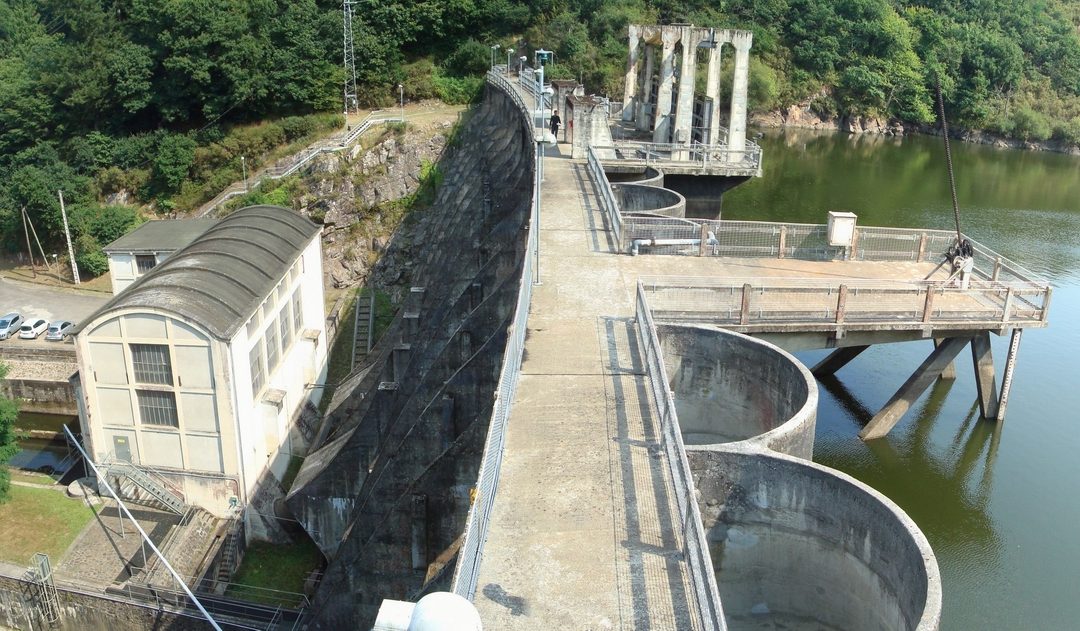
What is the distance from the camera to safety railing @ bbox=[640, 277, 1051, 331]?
693 inches

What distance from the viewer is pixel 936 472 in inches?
874

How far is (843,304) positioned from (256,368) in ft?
44.4

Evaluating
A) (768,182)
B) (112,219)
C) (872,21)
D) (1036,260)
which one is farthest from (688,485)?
(872,21)

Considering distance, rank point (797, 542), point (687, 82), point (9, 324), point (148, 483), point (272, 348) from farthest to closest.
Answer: point (9, 324) → point (687, 82) → point (272, 348) → point (148, 483) → point (797, 542)

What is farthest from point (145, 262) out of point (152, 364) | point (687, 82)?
point (687, 82)

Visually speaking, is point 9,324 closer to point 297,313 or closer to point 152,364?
point 297,313

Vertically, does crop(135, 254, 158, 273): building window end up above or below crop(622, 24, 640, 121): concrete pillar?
below

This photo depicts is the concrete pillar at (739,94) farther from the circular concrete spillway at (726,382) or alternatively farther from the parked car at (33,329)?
the parked car at (33,329)

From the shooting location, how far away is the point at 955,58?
85062 mm

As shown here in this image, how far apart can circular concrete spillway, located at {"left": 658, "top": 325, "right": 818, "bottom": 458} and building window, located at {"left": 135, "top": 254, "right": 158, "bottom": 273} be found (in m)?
19.3

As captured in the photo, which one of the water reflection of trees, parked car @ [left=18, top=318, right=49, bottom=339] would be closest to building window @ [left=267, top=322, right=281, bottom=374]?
the water reflection of trees

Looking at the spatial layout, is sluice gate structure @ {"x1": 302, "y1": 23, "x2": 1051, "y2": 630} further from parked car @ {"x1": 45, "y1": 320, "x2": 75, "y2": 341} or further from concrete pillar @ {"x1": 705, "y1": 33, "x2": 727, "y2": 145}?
parked car @ {"x1": 45, "y1": 320, "x2": 75, "y2": 341}

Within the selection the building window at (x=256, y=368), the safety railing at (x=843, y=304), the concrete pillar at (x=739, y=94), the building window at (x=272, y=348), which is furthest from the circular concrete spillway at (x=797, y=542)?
the concrete pillar at (x=739, y=94)

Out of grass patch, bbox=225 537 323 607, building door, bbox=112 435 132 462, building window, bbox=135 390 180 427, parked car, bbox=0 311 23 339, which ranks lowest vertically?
grass patch, bbox=225 537 323 607
